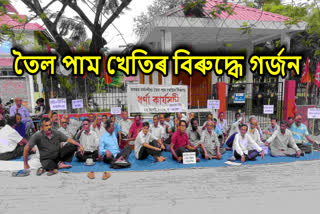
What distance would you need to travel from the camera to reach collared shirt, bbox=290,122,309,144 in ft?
19.4

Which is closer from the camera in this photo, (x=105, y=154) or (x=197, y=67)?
(x=105, y=154)

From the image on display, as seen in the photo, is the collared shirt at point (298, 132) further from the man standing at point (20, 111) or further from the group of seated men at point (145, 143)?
the man standing at point (20, 111)

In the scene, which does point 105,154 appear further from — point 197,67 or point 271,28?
point 271,28

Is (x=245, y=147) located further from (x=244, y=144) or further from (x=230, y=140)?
(x=230, y=140)

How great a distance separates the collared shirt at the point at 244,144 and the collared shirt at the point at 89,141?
145 inches

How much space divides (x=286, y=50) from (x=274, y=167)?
21.2ft

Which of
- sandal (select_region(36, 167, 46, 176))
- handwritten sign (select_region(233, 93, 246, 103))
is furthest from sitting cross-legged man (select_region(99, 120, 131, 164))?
handwritten sign (select_region(233, 93, 246, 103))

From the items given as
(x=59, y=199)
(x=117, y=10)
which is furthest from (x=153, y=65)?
(x=59, y=199)

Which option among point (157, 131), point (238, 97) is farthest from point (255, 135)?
point (157, 131)

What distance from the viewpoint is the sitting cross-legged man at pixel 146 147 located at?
5464 mm

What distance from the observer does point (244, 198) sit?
3598mm

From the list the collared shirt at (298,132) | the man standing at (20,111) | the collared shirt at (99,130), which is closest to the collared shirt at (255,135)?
the collared shirt at (298,132)

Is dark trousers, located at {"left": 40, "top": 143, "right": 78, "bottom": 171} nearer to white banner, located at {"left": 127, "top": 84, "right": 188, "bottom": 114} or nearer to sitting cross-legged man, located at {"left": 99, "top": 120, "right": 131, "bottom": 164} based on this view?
sitting cross-legged man, located at {"left": 99, "top": 120, "right": 131, "bottom": 164}

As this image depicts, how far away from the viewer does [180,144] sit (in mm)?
5586
